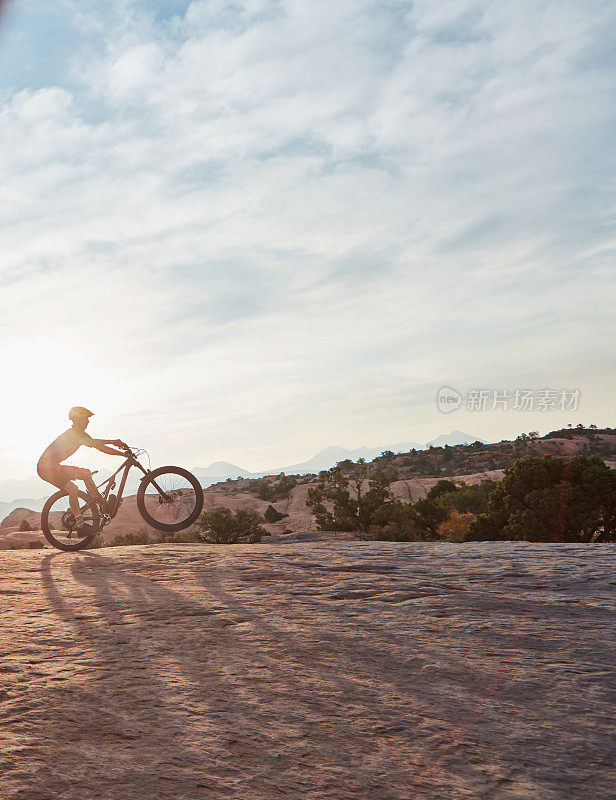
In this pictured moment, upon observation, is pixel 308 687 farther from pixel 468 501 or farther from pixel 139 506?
pixel 468 501

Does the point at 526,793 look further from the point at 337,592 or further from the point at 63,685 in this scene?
the point at 337,592

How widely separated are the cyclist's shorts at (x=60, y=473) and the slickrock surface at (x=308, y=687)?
11.4ft

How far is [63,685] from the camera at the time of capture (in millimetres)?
3584

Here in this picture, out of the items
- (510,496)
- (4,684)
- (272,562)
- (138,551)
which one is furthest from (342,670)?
(510,496)

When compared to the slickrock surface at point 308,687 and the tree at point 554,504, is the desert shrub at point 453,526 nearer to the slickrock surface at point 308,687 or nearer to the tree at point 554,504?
the tree at point 554,504

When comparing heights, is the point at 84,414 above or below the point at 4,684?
above

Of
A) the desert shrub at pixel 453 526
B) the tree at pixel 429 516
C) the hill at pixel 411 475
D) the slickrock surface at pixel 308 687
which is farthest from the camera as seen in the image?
the hill at pixel 411 475

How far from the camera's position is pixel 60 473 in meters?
10.0

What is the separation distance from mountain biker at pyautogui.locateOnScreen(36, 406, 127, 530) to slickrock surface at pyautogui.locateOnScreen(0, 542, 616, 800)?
340 cm

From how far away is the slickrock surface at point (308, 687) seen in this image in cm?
263

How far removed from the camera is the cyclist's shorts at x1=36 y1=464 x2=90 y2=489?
1004cm

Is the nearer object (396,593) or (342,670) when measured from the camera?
(342,670)

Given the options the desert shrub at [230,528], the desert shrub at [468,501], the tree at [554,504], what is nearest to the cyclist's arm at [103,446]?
the desert shrub at [230,528]

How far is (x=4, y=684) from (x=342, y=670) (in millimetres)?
2064
